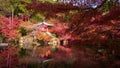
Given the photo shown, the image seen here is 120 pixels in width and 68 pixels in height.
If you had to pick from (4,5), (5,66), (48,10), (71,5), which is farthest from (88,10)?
(4,5)

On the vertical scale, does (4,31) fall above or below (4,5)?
below

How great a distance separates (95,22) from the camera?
4.30m

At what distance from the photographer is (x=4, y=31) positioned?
15.0 meters

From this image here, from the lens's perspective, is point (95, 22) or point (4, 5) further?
point (4, 5)

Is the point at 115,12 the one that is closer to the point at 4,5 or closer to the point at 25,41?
the point at 4,5

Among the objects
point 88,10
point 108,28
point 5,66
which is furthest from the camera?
point 5,66

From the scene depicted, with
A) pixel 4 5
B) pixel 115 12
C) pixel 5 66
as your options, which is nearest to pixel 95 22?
pixel 115 12

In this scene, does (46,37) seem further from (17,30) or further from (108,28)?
Result: (108,28)

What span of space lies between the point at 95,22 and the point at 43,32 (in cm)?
1188

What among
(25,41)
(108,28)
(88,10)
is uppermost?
(88,10)

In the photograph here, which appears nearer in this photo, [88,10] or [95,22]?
[88,10]

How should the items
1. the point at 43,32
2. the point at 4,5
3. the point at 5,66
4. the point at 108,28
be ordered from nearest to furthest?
the point at 108,28, the point at 5,66, the point at 4,5, the point at 43,32

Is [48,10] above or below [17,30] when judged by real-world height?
above

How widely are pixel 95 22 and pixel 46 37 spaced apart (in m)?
12.3
